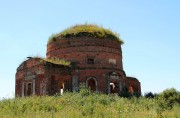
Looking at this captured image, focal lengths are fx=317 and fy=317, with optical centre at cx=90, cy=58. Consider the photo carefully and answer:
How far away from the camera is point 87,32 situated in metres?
26.9

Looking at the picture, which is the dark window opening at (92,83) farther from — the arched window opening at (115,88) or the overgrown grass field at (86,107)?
the overgrown grass field at (86,107)

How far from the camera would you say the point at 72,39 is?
26719mm

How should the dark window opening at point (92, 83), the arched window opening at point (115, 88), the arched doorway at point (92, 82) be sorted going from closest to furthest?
the arched doorway at point (92, 82) < the dark window opening at point (92, 83) < the arched window opening at point (115, 88)

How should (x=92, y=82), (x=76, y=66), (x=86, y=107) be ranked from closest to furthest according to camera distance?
1. (x=86, y=107)
2. (x=76, y=66)
3. (x=92, y=82)

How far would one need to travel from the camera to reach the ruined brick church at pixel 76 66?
24.6 m

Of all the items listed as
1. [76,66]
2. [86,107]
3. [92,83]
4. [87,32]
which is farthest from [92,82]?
[86,107]

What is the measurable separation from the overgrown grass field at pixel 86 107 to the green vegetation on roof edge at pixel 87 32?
250 inches

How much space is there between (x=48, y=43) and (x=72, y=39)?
9.69 feet

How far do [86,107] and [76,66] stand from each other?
42.9 feet

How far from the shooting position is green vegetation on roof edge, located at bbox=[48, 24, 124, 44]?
2683 cm

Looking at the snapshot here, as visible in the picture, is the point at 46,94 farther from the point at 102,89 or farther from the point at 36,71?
the point at 102,89

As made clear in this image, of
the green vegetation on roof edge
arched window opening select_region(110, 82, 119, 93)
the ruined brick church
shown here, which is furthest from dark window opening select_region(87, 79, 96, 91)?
the green vegetation on roof edge

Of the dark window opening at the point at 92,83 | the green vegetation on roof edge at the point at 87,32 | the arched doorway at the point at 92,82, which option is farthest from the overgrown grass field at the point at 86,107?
the green vegetation on roof edge at the point at 87,32

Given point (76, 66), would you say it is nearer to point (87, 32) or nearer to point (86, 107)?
point (87, 32)
